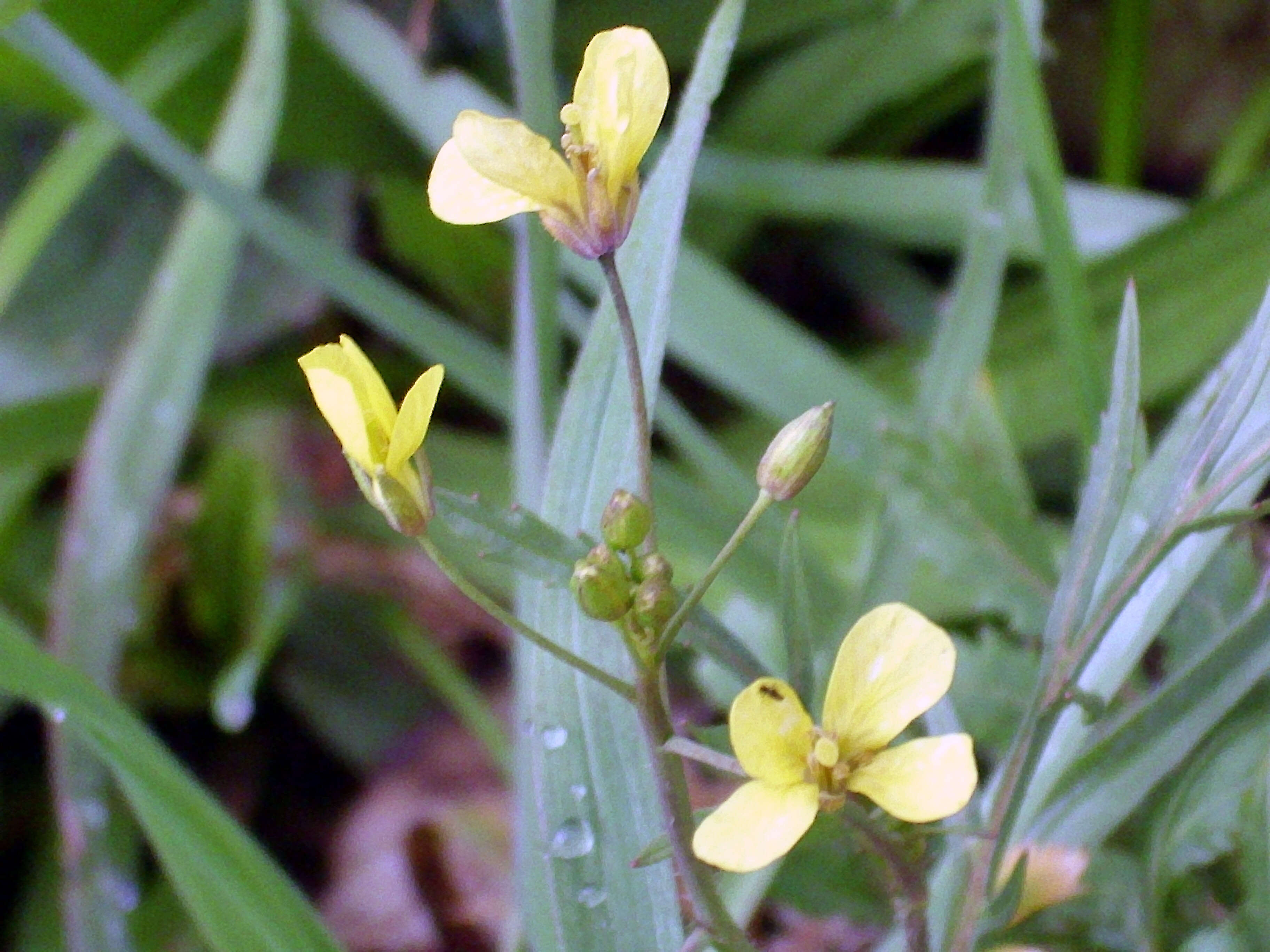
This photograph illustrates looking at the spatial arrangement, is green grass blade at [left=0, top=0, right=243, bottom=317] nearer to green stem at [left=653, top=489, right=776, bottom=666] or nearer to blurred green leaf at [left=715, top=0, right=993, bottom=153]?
blurred green leaf at [left=715, top=0, right=993, bottom=153]

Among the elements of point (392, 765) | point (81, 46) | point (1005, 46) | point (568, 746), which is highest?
point (81, 46)

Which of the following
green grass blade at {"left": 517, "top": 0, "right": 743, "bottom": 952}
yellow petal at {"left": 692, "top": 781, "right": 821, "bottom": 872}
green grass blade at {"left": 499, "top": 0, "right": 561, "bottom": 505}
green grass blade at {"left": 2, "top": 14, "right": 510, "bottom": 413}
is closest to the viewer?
yellow petal at {"left": 692, "top": 781, "right": 821, "bottom": 872}

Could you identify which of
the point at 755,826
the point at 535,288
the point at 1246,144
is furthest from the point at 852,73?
the point at 755,826

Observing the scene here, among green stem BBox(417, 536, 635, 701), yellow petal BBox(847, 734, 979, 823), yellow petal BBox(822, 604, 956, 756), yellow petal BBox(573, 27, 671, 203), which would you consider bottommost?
yellow petal BBox(847, 734, 979, 823)

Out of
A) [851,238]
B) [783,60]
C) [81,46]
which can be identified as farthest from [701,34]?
[81,46]

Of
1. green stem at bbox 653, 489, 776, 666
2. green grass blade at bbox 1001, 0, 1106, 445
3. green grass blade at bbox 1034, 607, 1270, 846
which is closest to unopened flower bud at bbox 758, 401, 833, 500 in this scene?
green stem at bbox 653, 489, 776, 666

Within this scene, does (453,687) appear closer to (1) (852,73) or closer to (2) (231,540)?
(2) (231,540)

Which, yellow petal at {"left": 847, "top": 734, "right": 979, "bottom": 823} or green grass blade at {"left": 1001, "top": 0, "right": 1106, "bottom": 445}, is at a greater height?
green grass blade at {"left": 1001, "top": 0, "right": 1106, "bottom": 445}

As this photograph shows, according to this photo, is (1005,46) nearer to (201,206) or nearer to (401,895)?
(201,206)
